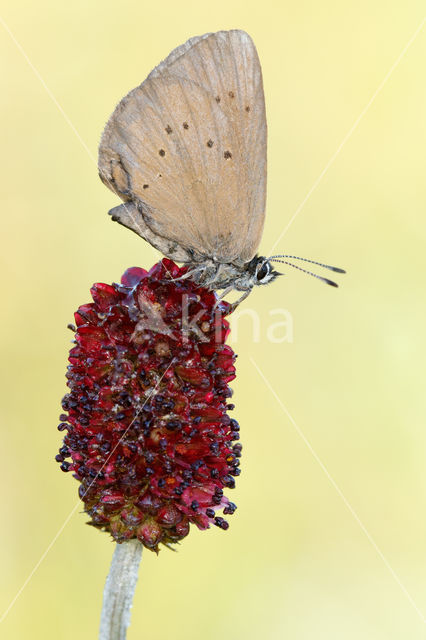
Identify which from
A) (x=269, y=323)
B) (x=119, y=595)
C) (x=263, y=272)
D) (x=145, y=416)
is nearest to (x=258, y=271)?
(x=263, y=272)

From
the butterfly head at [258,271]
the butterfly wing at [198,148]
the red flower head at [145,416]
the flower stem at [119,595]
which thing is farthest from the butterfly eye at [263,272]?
the flower stem at [119,595]

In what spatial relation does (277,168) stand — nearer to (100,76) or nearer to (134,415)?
(100,76)

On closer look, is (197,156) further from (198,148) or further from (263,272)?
(263,272)

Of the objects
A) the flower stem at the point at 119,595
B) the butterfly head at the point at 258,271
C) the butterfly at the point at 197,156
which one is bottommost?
the flower stem at the point at 119,595

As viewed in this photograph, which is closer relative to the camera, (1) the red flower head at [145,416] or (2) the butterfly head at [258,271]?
(1) the red flower head at [145,416]

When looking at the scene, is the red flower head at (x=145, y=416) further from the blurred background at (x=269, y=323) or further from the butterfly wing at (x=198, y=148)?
the blurred background at (x=269, y=323)

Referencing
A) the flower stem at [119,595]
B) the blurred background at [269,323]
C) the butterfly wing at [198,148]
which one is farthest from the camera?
the blurred background at [269,323]

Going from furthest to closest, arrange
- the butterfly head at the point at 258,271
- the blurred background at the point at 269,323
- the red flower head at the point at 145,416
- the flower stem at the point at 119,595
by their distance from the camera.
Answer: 1. the blurred background at the point at 269,323
2. the butterfly head at the point at 258,271
3. the red flower head at the point at 145,416
4. the flower stem at the point at 119,595
